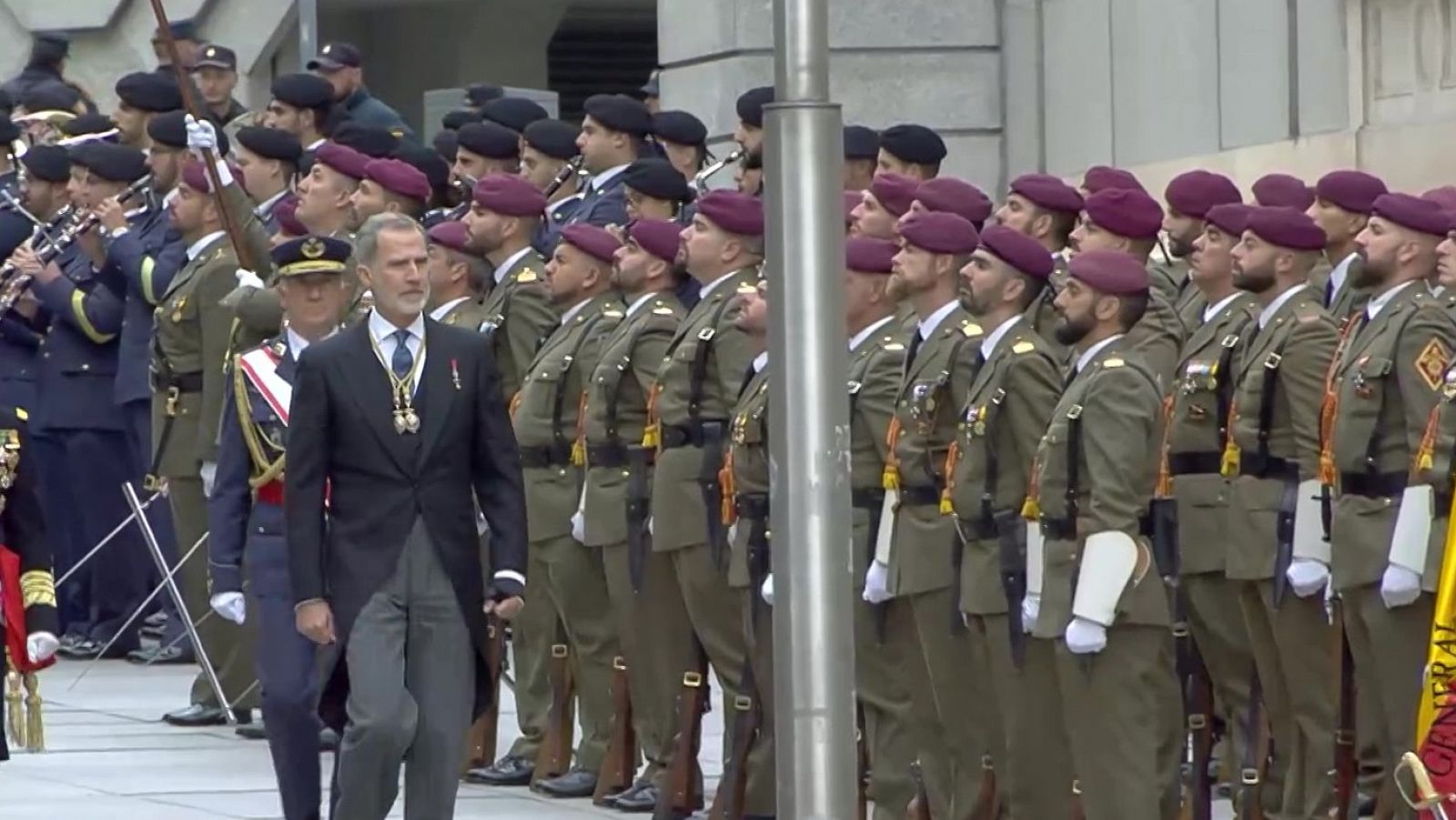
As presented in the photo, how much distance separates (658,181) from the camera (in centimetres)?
1380

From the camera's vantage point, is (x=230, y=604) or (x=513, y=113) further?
(x=513, y=113)

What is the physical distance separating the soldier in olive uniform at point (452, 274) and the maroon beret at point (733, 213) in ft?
5.36

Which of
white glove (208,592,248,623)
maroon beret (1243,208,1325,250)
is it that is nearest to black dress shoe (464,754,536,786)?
white glove (208,592,248,623)

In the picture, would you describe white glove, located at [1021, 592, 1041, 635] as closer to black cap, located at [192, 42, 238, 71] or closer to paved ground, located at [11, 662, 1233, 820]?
paved ground, located at [11, 662, 1233, 820]

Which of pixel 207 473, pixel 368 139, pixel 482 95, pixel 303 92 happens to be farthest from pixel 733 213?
pixel 482 95

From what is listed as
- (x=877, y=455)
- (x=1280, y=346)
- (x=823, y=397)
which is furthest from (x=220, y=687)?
(x=823, y=397)

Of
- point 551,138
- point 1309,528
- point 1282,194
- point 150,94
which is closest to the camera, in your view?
point 1309,528

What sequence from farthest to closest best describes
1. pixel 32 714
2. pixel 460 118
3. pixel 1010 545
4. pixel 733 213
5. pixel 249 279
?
pixel 460 118, pixel 249 279, pixel 733 213, pixel 32 714, pixel 1010 545

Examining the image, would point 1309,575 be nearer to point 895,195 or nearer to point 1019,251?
point 1019,251

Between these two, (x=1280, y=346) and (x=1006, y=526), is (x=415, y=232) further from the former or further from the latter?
(x=1280, y=346)

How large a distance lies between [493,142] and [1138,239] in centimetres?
445

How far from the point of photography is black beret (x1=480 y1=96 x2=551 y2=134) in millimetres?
15984

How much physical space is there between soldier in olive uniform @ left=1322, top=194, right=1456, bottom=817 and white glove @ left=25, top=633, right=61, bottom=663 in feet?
12.1

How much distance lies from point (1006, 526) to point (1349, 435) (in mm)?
1014
